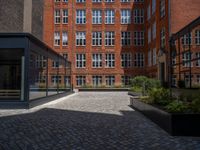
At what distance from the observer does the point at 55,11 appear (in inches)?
1849

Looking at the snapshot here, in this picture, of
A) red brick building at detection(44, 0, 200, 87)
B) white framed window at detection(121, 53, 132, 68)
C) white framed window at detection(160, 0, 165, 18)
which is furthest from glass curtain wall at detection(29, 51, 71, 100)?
Answer: white framed window at detection(160, 0, 165, 18)

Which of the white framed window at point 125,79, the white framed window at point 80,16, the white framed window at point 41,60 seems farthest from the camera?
the white framed window at point 80,16

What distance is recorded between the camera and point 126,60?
4594cm

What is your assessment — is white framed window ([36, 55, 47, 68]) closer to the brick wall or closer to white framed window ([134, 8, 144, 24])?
the brick wall

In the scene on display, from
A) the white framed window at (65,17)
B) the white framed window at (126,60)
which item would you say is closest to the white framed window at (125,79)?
the white framed window at (126,60)

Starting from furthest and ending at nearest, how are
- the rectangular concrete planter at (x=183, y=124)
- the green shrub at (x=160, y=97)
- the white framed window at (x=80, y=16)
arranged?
the white framed window at (x=80, y=16) → the green shrub at (x=160, y=97) → the rectangular concrete planter at (x=183, y=124)

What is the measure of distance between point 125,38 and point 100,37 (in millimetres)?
4594

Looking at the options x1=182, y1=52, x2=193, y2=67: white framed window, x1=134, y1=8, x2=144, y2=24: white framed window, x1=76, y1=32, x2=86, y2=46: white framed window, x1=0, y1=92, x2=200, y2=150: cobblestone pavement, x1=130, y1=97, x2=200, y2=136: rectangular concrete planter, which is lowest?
x1=0, y1=92, x2=200, y2=150: cobblestone pavement

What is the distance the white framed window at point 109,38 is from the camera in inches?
1812

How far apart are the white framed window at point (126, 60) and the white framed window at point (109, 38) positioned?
2.97m

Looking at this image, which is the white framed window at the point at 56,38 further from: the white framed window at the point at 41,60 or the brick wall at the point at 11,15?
the white framed window at the point at 41,60

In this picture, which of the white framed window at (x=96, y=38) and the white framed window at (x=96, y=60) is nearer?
the white framed window at (x=96, y=60)

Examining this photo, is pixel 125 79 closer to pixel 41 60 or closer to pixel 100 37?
pixel 100 37

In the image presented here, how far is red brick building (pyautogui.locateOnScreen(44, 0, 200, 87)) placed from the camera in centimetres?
4559
